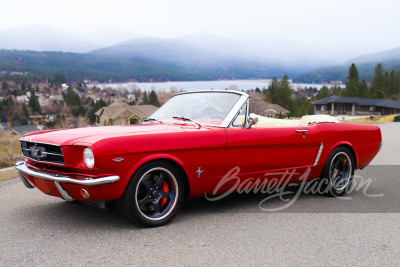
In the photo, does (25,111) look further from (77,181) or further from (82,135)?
(77,181)

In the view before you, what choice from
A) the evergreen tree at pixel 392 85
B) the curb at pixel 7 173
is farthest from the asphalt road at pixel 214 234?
the evergreen tree at pixel 392 85

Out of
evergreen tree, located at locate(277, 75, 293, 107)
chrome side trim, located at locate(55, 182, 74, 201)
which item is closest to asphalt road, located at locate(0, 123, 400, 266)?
chrome side trim, located at locate(55, 182, 74, 201)

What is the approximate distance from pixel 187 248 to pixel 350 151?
3.41 metres

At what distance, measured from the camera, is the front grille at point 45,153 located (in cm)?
371

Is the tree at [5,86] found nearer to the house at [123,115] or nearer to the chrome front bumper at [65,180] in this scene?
the house at [123,115]

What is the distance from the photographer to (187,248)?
3287mm

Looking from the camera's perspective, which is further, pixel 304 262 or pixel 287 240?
pixel 287 240

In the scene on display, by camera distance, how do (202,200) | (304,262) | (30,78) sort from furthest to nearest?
(30,78), (202,200), (304,262)

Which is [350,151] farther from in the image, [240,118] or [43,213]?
[43,213]

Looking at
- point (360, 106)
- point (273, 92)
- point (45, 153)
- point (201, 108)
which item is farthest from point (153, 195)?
point (360, 106)

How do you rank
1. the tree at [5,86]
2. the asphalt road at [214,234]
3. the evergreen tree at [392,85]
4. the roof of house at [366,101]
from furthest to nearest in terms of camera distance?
1. the tree at [5,86]
2. the evergreen tree at [392,85]
3. the roof of house at [366,101]
4. the asphalt road at [214,234]

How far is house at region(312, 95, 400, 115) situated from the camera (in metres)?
103

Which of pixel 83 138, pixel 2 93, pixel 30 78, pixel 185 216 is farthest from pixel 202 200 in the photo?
pixel 30 78

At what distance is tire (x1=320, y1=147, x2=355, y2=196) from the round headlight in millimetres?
3316
